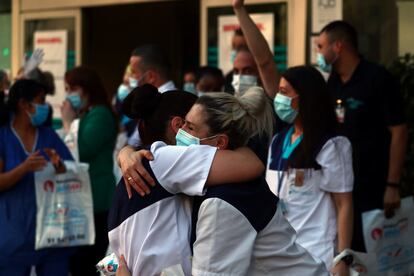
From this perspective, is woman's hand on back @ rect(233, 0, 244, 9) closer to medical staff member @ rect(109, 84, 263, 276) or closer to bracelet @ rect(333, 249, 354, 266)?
bracelet @ rect(333, 249, 354, 266)

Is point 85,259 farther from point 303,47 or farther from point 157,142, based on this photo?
point 157,142

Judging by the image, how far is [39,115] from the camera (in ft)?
17.7

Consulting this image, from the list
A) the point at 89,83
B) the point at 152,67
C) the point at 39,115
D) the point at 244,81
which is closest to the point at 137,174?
the point at 244,81

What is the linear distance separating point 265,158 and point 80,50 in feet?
16.8

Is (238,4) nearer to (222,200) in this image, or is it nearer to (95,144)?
(95,144)

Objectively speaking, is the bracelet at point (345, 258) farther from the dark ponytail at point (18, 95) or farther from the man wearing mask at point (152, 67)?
the dark ponytail at point (18, 95)

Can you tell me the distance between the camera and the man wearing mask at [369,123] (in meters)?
4.98

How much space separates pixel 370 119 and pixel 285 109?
3.48 ft

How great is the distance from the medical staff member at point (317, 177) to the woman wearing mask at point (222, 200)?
121cm

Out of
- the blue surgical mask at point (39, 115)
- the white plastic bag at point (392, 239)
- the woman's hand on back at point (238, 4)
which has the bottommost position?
the white plastic bag at point (392, 239)

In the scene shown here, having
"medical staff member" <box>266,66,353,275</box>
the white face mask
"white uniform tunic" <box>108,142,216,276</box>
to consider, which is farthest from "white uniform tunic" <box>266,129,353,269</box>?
"white uniform tunic" <box>108,142,216,276</box>

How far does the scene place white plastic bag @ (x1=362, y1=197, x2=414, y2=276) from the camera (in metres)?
4.64

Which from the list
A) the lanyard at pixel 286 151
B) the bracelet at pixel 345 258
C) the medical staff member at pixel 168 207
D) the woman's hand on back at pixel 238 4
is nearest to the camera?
the medical staff member at pixel 168 207

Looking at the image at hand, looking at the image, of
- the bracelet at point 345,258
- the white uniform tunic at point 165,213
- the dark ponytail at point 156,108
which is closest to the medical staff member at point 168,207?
the white uniform tunic at point 165,213
